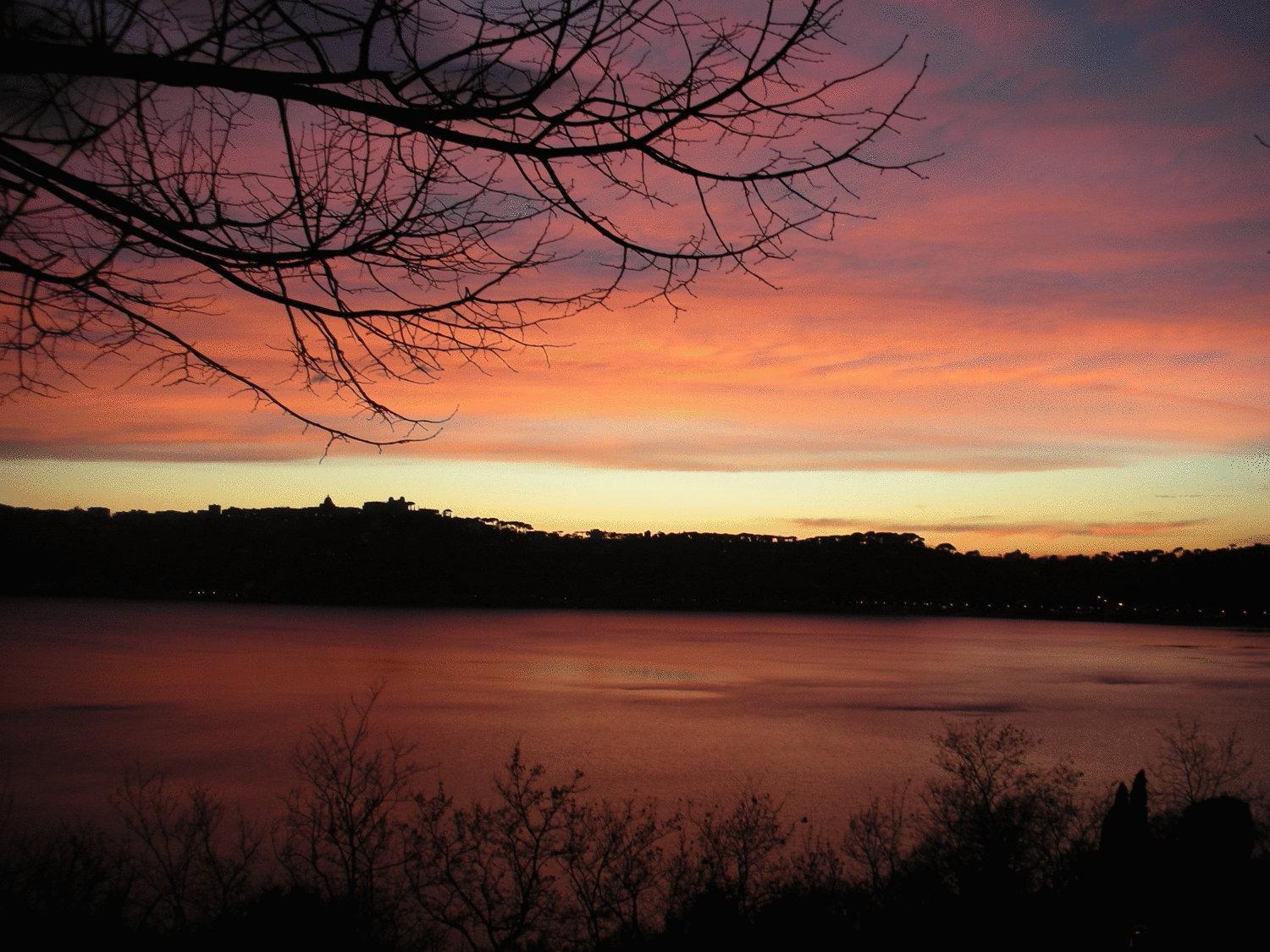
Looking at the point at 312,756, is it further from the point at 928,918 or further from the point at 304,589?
the point at 304,589

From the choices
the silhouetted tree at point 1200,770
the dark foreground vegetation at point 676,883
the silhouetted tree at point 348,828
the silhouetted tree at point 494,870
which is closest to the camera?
the dark foreground vegetation at point 676,883

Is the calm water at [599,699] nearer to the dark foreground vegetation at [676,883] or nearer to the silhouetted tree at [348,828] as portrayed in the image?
the silhouetted tree at [348,828]

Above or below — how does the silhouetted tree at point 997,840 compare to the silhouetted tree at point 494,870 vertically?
above

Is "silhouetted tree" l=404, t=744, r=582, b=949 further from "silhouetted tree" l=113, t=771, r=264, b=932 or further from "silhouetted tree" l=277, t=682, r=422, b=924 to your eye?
"silhouetted tree" l=113, t=771, r=264, b=932

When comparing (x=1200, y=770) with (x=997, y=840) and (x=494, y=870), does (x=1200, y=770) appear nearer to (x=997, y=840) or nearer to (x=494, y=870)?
(x=997, y=840)

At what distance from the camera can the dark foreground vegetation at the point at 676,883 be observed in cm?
1697

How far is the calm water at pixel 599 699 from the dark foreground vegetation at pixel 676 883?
7.93 meters

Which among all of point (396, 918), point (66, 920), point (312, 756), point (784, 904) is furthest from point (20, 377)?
point (312, 756)

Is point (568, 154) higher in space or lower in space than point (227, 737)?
higher

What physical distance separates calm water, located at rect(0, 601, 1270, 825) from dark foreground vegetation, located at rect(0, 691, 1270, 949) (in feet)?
26.0

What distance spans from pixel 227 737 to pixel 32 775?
1116 cm

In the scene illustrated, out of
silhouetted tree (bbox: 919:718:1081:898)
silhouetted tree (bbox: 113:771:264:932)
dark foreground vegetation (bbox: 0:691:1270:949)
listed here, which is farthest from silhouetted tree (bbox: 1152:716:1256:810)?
silhouetted tree (bbox: 113:771:264:932)

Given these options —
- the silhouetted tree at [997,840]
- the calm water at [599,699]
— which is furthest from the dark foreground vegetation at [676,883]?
the calm water at [599,699]

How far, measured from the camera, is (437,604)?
16812 centimetres
